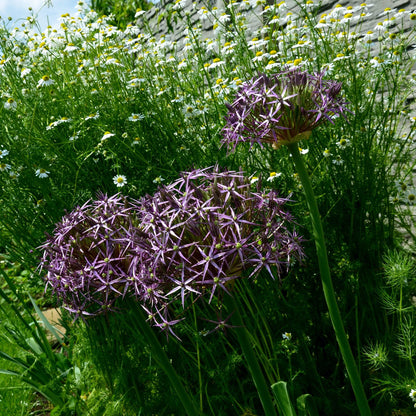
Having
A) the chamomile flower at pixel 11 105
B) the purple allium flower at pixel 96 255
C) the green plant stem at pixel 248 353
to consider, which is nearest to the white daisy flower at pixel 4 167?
the chamomile flower at pixel 11 105

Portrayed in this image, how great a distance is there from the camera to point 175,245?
4.51 ft

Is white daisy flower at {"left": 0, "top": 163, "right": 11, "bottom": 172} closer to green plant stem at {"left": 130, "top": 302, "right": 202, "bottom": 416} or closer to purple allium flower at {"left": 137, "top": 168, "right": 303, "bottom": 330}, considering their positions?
green plant stem at {"left": 130, "top": 302, "right": 202, "bottom": 416}

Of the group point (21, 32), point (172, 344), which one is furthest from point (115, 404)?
point (21, 32)

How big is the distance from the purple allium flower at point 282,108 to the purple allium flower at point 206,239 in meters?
0.20

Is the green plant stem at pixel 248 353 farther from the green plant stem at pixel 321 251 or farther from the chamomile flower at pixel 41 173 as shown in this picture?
the chamomile flower at pixel 41 173

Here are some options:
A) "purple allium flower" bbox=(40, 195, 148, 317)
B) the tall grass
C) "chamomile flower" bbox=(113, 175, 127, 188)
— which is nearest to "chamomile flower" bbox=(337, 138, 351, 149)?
the tall grass

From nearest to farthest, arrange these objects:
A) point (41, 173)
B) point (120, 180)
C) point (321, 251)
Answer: point (321, 251)
point (120, 180)
point (41, 173)

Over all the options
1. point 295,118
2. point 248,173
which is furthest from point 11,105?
point 295,118

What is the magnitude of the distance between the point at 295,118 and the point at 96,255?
80cm

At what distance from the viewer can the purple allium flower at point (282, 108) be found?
153 centimetres

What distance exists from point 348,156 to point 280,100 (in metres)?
1.31

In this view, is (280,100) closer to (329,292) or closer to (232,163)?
(329,292)

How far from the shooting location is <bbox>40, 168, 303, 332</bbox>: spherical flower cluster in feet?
4.57

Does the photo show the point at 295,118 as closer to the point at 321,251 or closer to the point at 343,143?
the point at 321,251
